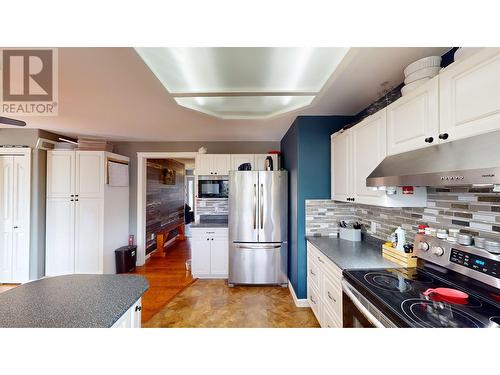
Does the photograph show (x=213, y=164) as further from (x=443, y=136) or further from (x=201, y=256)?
(x=443, y=136)

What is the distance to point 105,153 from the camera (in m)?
3.46

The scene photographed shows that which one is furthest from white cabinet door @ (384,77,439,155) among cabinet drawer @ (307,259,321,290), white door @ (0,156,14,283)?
white door @ (0,156,14,283)

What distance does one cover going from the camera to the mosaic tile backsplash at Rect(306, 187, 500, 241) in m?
1.21

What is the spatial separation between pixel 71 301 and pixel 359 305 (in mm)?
1558

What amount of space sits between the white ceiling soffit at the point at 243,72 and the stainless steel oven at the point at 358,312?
1583 millimetres

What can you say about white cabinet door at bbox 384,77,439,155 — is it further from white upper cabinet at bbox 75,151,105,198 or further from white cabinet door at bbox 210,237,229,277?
white upper cabinet at bbox 75,151,105,198

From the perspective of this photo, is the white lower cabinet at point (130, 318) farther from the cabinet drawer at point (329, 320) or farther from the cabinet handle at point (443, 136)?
the cabinet handle at point (443, 136)

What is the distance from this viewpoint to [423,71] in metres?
1.38

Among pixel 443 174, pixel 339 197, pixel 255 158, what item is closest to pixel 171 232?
pixel 255 158

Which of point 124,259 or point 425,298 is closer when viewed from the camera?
point 425,298

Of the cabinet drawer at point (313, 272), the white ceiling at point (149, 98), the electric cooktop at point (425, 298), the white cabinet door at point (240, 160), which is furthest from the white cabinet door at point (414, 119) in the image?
the white cabinet door at point (240, 160)

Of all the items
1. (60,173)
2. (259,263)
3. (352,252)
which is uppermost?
(60,173)

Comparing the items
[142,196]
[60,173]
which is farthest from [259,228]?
[60,173]

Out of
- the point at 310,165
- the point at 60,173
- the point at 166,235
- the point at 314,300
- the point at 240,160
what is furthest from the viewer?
the point at 166,235
